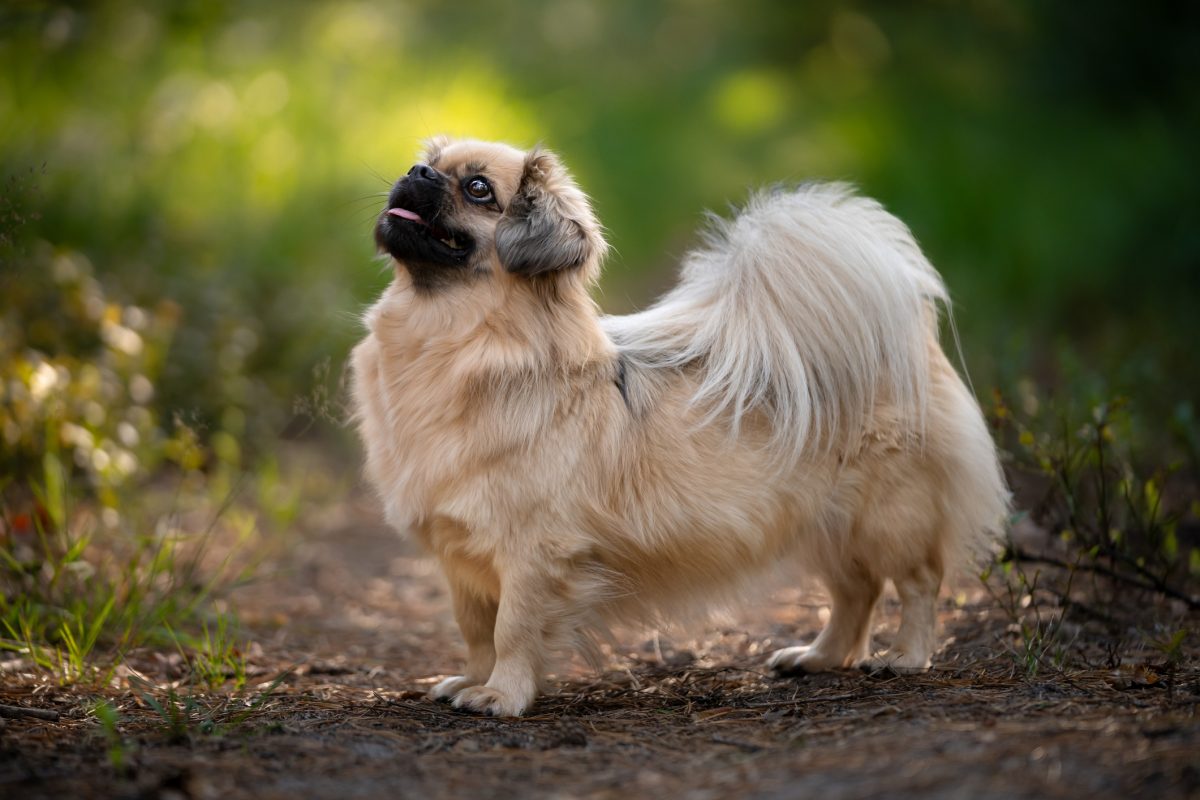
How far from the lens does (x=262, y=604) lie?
445 cm

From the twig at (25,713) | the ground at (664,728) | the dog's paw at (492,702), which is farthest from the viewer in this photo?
the dog's paw at (492,702)

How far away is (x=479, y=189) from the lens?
131 inches

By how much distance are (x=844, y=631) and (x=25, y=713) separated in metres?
2.31

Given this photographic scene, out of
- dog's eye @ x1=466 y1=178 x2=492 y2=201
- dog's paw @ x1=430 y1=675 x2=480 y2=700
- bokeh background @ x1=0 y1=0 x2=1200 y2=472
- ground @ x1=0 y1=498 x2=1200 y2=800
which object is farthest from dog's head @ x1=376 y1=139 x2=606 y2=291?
ground @ x1=0 y1=498 x2=1200 y2=800

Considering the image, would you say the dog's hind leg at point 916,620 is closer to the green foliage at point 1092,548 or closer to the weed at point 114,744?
the green foliage at point 1092,548

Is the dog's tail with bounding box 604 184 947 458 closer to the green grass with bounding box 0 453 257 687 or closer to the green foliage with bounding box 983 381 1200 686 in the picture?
the green foliage with bounding box 983 381 1200 686

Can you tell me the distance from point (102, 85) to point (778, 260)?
6240mm

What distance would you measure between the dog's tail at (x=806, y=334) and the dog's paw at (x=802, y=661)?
2.24ft

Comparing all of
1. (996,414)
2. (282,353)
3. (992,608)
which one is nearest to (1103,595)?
(992,608)

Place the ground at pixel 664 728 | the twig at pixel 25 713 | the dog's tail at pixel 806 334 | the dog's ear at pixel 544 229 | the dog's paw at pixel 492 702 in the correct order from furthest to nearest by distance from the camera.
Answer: the dog's tail at pixel 806 334 < the dog's ear at pixel 544 229 < the dog's paw at pixel 492 702 < the twig at pixel 25 713 < the ground at pixel 664 728

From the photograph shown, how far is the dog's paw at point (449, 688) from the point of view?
322cm

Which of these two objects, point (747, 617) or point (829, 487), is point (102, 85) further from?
point (829, 487)

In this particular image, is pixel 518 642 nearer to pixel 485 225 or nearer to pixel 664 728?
pixel 664 728

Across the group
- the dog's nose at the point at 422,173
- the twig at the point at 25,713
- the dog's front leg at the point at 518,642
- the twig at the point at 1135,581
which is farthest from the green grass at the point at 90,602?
the twig at the point at 1135,581
